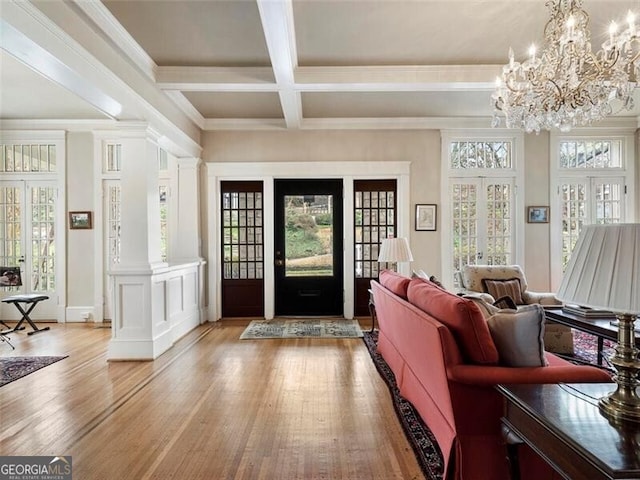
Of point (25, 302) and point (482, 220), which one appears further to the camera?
point (482, 220)

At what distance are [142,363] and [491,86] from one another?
15.7 ft

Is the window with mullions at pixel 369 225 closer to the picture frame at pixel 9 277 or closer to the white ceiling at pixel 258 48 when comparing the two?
the white ceiling at pixel 258 48

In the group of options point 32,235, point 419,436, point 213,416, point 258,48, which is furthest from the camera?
point 32,235

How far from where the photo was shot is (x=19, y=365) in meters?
3.71

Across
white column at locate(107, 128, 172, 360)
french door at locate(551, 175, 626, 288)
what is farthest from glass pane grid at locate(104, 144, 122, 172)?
french door at locate(551, 175, 626, 288)

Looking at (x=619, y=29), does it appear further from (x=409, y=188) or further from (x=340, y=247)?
(x=340, y=247)

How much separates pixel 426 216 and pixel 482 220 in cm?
90

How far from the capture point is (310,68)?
3930 mm

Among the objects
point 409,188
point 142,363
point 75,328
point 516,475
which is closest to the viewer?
point 516,475

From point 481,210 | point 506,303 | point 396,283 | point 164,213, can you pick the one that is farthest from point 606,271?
point 164,213

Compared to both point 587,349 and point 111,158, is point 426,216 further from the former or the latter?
point 111,158

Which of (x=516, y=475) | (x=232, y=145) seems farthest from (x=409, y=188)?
(x=516, y=475)

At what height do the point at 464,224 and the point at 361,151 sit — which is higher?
the point at 361,151

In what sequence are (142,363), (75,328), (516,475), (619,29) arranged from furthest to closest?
(75,328) → (142,363) → (619,29) → (516,475)
